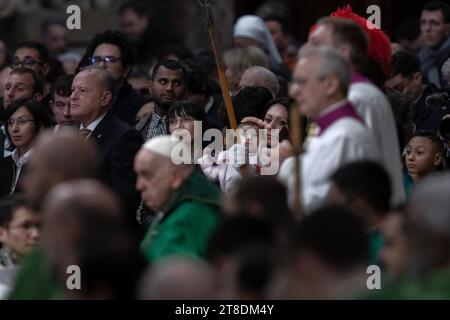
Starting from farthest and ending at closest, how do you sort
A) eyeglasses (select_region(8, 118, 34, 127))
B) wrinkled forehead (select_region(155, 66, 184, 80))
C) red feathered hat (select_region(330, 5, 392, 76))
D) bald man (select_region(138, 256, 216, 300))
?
wrinkled forehead (select_region(155, 66, 184, 80))
eyeglasses (select_region(8, 118, 34, 127))
red feathered hat (select_region(330, 5, 392, 76))
bald man (select_region(138, 256, 216, 300))

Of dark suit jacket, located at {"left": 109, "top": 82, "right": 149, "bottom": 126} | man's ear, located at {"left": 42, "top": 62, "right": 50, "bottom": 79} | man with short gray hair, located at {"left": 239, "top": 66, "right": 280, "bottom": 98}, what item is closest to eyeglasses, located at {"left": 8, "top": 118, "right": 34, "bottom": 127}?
dark suit jacket, located at {"left": 109, "top": 82, "right": 149, "bottom": 126}

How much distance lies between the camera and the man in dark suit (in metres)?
11.3

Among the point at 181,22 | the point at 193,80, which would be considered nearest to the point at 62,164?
the point at 193,80

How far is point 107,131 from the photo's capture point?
11.6 meters

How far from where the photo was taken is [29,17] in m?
22.7

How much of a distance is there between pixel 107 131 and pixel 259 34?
156 inches

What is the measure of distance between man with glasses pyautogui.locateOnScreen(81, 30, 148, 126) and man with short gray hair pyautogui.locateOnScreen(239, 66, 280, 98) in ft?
2.64

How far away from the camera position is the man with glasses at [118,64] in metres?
12.8

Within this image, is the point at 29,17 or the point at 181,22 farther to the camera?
the point at 29,17

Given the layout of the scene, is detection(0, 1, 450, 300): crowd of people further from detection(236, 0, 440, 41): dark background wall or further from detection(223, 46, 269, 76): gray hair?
detection(236, 0, 440, 41): dark background wall

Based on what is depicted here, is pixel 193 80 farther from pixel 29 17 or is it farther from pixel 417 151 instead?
pixel 29 17

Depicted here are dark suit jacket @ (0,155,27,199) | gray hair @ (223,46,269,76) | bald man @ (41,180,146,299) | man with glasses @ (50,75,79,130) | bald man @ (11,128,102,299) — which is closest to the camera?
bald man @ (41,180,146,299)

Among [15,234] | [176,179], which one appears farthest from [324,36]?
[15,234]
